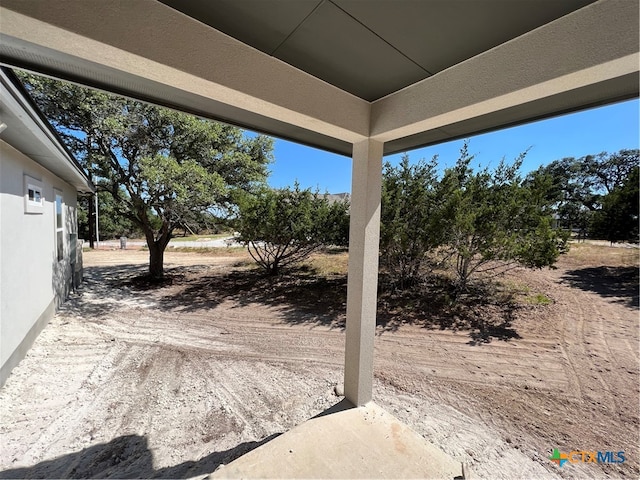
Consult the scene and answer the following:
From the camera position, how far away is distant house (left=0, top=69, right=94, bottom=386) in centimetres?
256

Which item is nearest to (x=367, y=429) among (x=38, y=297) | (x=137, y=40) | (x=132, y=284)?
(x=137, y=40)

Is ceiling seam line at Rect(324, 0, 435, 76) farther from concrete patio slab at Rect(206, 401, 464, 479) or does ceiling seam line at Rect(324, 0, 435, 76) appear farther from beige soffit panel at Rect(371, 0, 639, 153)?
concrete patio slab at Rect(206, 401, 464, 479)

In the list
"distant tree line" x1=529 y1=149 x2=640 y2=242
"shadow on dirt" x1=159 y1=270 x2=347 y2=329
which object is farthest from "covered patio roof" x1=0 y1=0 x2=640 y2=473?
"distant tree line" x1=529 y1=149 x2=640 y2=242

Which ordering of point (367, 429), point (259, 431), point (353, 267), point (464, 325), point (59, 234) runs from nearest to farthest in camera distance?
point (367, 429), point (353, 267), point (259, 431), point (464, 325), point (59, 234)

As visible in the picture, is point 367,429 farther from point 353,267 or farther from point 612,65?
point 612,65

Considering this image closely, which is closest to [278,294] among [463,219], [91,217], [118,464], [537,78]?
[463,219]

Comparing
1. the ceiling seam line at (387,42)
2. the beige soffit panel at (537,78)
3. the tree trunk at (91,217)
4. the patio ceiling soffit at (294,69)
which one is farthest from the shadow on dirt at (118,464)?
the tree trunk at (91,217)

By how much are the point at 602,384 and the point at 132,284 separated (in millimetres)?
8964

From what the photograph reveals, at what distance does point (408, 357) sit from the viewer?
353 cm

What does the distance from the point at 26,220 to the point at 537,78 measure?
509cm

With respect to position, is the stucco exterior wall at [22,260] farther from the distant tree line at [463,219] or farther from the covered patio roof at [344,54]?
the distant tree line at [463,219]

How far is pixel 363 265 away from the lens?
1.92 m

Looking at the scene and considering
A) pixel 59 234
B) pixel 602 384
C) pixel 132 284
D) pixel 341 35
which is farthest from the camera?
pixel 132 284

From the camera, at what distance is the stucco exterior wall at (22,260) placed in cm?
275
